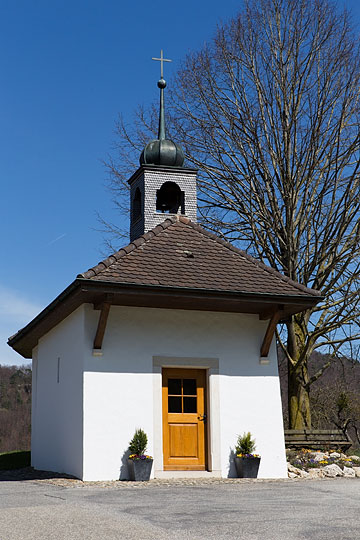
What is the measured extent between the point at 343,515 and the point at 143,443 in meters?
5.86

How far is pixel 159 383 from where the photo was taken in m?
13.8

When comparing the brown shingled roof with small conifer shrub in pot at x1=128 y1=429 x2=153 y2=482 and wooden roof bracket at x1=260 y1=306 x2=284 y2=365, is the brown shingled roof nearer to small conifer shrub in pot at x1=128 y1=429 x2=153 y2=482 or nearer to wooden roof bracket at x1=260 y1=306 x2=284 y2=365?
wooden roof bracket at x1=260 y1=306 x2=284 y2=365

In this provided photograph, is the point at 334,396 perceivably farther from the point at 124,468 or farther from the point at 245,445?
the point at 124,468

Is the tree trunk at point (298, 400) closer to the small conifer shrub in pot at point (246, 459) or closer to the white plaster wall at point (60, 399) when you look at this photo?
the small conifer shrub in pot at point (246, 459)

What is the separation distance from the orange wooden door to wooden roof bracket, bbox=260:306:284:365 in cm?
129

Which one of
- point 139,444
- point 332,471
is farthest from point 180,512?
point 332,471

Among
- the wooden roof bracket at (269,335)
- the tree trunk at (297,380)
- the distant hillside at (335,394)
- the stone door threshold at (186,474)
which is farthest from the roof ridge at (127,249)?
the distant hillside at (335,394)

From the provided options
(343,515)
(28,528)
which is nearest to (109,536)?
(28,528)

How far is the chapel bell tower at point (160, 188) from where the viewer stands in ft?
53.4

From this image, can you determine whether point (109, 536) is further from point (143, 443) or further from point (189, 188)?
point (189, 188)

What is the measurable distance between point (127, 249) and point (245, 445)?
14.4 feet

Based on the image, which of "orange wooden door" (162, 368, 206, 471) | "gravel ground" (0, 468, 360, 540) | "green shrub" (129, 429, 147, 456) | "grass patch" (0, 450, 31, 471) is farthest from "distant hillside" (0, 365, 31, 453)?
"gravel ground" (0, 468, 360, 540)

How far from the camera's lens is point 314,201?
63.3ft

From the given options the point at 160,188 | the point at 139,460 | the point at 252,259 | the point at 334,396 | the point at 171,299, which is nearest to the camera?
the point at 139,460
